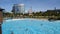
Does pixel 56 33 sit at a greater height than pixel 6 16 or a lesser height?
lesser

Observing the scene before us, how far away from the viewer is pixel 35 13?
9172 millimetres

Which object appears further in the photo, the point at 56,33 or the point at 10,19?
the point at 10,19

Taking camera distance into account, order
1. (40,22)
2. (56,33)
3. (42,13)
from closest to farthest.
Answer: (56,33) → (40,22) → (42,13)

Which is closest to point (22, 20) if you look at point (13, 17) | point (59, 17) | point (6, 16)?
point (13, 17)

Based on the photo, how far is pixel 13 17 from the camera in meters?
7.96

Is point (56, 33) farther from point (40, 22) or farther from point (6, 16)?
point (6, 16)

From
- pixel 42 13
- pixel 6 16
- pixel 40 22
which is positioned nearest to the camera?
pixel 6 16

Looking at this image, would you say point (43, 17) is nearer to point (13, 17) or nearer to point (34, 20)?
point (34, 20)

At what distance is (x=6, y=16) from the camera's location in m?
7.40

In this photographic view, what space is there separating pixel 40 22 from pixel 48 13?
815mm

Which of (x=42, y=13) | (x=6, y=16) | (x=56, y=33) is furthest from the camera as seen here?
(x=42, y=13)

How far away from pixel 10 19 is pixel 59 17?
2790mm

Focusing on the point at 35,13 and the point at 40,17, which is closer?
the point at 40,17

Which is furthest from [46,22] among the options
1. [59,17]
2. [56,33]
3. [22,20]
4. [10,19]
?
[56,33]
